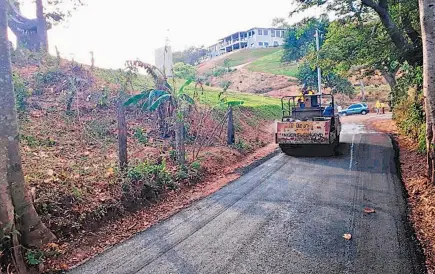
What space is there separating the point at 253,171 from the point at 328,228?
4.69 metres

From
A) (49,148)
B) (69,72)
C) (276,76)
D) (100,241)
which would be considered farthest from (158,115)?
(276,76)

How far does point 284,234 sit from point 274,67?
57.2 m

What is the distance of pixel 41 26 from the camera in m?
20.2

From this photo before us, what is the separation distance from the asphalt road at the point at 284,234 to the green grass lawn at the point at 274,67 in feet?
154

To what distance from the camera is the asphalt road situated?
4.58 m

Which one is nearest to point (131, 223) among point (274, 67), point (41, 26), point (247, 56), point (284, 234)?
point (284, 234)

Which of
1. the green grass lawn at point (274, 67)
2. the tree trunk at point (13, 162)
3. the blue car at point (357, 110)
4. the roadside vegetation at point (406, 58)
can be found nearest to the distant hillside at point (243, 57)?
the green grass lawn at point (274, 67)

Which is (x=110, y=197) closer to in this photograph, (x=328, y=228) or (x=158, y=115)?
(x=328, y=228)

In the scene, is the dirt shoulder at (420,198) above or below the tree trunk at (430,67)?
below

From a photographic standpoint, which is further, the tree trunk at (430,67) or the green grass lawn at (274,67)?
the green grass lawn at (274,67)

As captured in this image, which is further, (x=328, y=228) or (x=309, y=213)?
(x=309, y=213)

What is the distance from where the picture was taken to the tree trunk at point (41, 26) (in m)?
20.0

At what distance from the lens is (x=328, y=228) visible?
570 cm

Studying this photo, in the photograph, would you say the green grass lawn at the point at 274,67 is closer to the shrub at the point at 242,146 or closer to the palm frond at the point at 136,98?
the shrub at the point at 242,146
